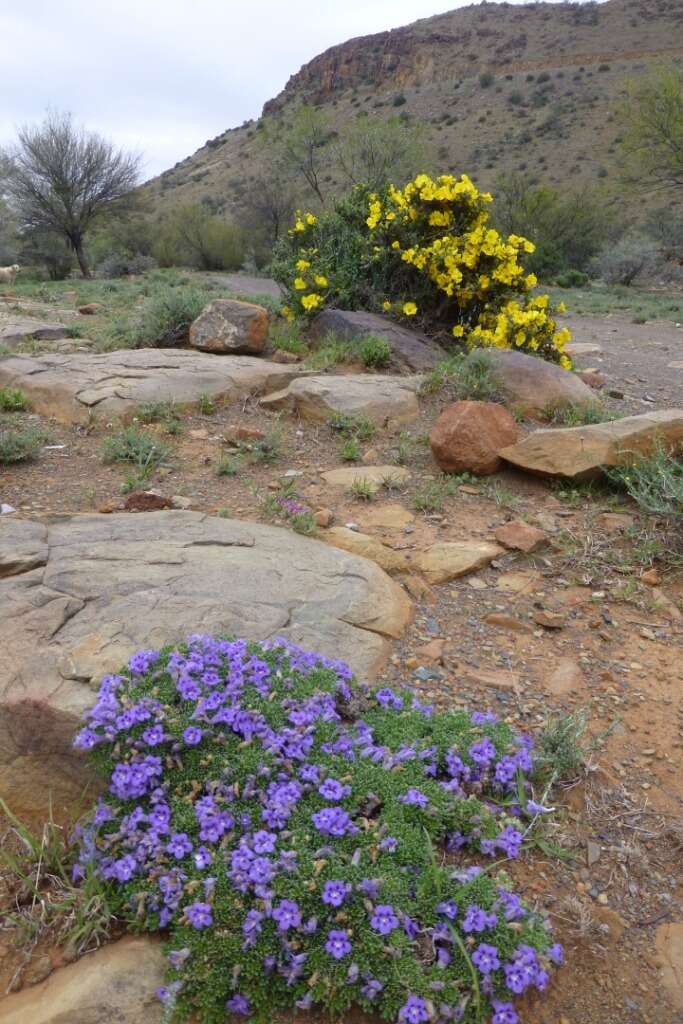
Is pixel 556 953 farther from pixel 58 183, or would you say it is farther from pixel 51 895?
pixel 58 183

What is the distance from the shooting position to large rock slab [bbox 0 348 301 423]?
5.40 meters

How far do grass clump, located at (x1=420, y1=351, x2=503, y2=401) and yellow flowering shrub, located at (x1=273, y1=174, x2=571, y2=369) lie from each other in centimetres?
112

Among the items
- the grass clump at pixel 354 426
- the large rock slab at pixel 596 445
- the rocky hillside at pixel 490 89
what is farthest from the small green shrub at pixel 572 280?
the large rock slab at pixel 596 445

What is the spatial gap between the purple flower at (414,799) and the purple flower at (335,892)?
296 millimetres

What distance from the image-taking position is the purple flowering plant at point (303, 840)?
1614 mm

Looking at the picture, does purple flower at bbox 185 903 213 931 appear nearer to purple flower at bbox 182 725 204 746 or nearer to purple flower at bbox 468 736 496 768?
purple flower at bbox 182 725 204 746

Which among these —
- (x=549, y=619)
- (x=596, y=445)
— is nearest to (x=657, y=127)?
(x=596, y=445)

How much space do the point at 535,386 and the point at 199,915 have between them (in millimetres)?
4631

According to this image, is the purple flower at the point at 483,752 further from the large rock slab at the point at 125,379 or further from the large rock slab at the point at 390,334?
the large rock slab at the point at 390,334

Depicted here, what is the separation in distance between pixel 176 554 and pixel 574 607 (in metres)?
1.69

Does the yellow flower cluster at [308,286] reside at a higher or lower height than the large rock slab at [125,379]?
higher

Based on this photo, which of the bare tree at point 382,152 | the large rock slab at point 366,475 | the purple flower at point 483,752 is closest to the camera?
the purple flower at point 483,752

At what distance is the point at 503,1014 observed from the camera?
1.57 m

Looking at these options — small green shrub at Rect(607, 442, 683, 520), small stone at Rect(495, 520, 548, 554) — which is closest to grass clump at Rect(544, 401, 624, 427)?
small green shrub at Rect(607, 442, 683, 520)
